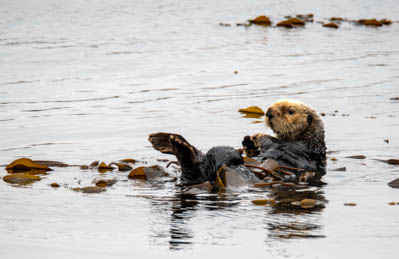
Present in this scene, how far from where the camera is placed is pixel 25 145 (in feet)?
22.0

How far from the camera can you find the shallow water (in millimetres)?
3758

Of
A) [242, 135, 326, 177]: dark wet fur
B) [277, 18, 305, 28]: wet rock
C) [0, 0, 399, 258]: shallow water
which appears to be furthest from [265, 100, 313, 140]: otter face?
[277, 18, 305, 28]: wet rock

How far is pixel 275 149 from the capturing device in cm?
578

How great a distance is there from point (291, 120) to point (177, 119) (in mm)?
2198

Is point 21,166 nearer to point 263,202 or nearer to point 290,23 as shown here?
point 263,202

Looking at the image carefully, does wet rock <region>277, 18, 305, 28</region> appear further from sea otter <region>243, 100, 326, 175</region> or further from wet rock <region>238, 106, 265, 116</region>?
sea otter <region>243, 100, 326, 175</region>

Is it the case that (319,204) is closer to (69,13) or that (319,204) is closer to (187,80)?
(187,80)

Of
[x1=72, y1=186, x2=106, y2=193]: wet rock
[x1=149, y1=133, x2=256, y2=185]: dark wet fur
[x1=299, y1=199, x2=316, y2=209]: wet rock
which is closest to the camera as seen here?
[x1=299, y1=199, x2=316, y2=209]: wet rock

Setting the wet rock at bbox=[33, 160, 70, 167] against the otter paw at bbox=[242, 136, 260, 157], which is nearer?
the wet rock at bbox=[33, 160, 70, 167]

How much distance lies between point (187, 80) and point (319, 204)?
629 centimetres

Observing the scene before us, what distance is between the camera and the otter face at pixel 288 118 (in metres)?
6.05

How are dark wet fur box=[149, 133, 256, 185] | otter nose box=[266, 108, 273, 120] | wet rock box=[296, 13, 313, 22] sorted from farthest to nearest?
wet rock box=[296, 13, 313, 22] < otter nose box=[266, 108, 273, 120] < dark wet fur box=[149, 133, 256, 185]

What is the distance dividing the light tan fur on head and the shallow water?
1.33 ft

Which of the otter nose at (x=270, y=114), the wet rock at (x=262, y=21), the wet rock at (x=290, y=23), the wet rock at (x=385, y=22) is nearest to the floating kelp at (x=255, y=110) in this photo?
the otter nose at (x=270, y=114)
